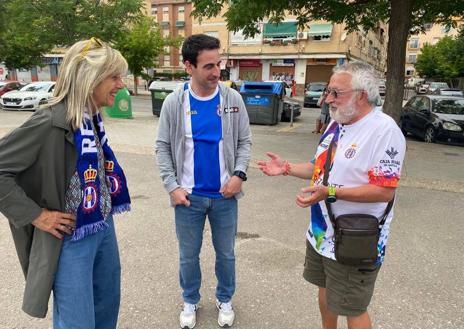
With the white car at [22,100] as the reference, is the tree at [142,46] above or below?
above

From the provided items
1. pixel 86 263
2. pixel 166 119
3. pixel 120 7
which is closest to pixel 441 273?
pixel 166 119

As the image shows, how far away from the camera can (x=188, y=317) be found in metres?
2.70

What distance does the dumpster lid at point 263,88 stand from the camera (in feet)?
44.4

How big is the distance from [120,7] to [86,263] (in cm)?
2127

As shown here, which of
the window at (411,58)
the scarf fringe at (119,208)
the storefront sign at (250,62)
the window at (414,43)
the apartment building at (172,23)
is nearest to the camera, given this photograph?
the scarf fringe at (119,208)

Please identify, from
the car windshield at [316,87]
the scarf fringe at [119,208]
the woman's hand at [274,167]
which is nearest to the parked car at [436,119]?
the woman's hand at [274,167]

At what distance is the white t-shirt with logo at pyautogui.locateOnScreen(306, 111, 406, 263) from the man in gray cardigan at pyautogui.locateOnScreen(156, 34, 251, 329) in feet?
2.17

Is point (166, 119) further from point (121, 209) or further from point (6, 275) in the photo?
point (6, 275)

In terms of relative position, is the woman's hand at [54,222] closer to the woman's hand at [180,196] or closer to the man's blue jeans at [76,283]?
the man's blue jeans at [76,283]

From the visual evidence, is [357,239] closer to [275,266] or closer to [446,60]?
[275,266]

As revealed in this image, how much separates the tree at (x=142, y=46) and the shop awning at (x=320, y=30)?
12970 millimetres

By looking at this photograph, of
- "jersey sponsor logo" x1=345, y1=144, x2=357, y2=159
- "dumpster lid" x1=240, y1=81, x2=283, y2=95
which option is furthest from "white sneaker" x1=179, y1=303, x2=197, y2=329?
"dumpster lid" x1=240, y1=81, x2=283, y2=95

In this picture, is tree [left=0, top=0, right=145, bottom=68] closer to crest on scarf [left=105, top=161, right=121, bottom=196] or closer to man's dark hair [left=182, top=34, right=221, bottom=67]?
man's dark hair [left=182, top=34, right=221, bottom=67]

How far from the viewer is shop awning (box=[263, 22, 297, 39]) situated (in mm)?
34719
